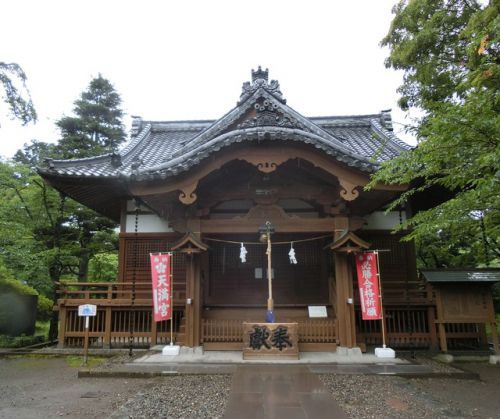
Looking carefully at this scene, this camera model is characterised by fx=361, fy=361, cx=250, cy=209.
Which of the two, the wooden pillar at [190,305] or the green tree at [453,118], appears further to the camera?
the wooden pillar at [190,305]

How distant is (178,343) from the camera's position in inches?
371

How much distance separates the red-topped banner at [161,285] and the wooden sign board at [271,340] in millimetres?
2200

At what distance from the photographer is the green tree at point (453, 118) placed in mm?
4719

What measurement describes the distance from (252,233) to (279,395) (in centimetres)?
496

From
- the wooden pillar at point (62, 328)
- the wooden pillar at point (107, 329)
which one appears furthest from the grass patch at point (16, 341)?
the wooden pillar at point (107, 329)

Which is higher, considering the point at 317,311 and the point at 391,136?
the point at 391,136

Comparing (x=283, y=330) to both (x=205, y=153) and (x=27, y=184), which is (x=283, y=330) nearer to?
(x=205, y=153)

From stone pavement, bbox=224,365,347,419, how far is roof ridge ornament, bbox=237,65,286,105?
7943 mm

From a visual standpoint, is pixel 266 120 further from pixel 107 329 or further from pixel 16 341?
pixel 16 341

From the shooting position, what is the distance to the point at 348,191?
8680mm

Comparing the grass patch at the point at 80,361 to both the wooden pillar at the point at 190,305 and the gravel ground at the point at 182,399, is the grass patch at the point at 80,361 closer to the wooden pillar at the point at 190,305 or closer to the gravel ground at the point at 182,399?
the wooden pillar at the point at 190,305

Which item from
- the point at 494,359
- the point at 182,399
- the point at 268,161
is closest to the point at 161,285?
the point at 182,399

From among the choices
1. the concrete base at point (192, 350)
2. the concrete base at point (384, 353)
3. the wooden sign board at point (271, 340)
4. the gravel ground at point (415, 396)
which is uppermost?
the wooden sign board at point (271, 340)

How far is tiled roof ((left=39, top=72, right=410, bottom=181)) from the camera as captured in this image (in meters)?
8.49
